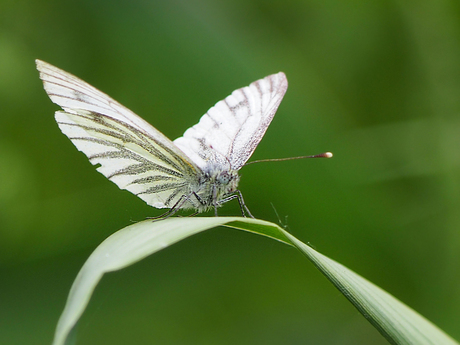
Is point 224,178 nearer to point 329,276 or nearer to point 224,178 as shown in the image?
point 224,178

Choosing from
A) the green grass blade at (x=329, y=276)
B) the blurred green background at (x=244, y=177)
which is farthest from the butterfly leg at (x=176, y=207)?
the blurred green background at (x=244, y=177)

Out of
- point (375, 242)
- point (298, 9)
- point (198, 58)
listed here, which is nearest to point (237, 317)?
point (375, 242)

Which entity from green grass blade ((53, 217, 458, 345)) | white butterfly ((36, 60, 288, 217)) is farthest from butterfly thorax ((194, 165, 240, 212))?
green grass blade ((53, 217, 458, 345))

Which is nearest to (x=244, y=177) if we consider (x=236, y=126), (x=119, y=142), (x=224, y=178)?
(x=236, y=126)

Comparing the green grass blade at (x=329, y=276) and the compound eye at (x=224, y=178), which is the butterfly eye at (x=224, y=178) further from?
the green grass blade at (x=329, y=276)

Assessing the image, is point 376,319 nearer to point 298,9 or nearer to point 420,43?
point 420,43

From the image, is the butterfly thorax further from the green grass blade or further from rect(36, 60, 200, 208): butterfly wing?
the green grass blade
